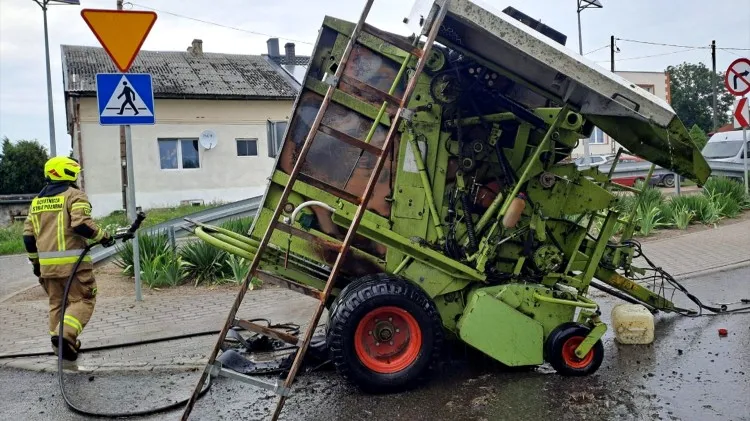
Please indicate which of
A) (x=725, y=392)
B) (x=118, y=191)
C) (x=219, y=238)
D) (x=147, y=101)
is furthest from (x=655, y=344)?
(x=118, y=191)

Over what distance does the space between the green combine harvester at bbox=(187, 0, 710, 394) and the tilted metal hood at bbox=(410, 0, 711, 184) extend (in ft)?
0.04

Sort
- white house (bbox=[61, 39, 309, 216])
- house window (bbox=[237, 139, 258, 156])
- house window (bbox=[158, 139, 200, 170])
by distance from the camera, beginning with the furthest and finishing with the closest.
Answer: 1. house window (bbox=[237, 139, 258, 156])
2. house window (bbox=[158, 139, 200, 170])
3. white house (bbox=[61, 39, 309, 216])

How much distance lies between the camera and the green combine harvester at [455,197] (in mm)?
4578

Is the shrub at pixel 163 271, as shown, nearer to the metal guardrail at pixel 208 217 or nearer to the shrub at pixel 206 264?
the shrub at pixel 206 264

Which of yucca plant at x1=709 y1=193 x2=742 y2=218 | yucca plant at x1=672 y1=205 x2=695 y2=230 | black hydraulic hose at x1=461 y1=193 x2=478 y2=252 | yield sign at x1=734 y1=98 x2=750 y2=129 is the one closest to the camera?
black hydraulic hose at x1=461 y1=193 x2=478 y2=252

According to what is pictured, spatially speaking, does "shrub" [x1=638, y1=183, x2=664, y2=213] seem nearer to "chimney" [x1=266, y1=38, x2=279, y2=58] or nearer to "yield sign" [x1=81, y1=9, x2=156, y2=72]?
"yield sign" [x1=81, y1=9, x2=156, y2=72]

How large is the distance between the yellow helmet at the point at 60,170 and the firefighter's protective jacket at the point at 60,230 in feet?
0.32

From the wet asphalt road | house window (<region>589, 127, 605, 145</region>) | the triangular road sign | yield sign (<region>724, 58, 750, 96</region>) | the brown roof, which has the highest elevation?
the brown roof

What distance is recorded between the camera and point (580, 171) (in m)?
5.30

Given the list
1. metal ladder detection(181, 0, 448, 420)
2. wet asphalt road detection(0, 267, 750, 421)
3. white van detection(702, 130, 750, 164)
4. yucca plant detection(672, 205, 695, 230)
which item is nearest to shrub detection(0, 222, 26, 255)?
wet asphalt road detection(0, 267, 750, 421)

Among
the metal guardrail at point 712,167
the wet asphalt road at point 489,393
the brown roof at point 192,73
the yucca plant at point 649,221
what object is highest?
the brown roof at point 192,73

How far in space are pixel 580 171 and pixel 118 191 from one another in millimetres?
21111

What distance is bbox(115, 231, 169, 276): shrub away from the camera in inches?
348

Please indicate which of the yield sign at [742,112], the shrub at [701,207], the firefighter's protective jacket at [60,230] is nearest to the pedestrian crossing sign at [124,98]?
the firefighter's protective jacket at [60,230]
